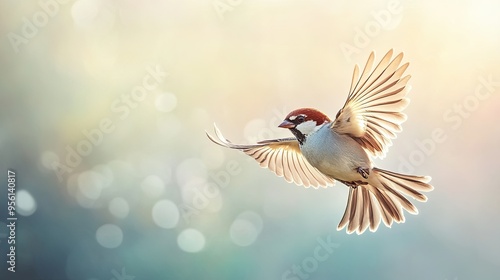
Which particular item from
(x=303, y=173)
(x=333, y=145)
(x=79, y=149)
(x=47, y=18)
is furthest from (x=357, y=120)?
(x=47, y=18)

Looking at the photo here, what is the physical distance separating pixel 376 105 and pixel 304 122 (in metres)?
0.13

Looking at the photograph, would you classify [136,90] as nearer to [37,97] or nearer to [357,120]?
Result: [37,97]

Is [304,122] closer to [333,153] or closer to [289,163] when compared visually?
[333,153]

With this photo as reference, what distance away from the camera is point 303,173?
1136 millimetres

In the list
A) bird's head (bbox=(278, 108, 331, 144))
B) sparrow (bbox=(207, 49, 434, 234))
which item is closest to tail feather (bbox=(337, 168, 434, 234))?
sparrow (bbox=(207, 49, 434, 234))

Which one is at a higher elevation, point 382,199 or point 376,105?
point 376,105

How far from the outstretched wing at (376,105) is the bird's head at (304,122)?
44 mm

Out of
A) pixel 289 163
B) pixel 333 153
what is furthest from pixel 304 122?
pixel 289 163


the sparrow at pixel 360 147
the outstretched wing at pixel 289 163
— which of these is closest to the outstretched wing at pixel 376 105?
the sparrow at pixel 360 147

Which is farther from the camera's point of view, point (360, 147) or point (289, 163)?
point (289, 163)

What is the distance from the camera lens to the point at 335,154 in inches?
37.7

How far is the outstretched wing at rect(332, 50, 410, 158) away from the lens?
34.2 inches

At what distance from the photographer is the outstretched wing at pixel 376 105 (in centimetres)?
87

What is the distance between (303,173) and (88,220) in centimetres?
66
